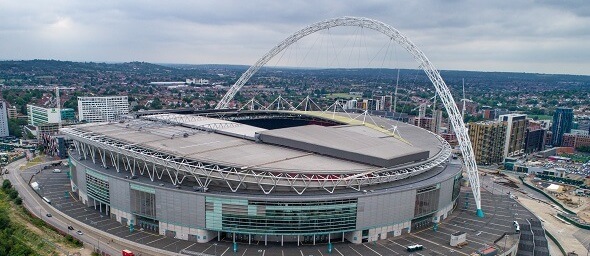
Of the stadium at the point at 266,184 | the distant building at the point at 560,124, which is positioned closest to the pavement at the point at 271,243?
the stadium at the point at 266,184

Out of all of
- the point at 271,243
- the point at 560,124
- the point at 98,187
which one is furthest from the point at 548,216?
the point at 560,124

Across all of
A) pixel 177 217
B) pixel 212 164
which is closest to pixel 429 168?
pixel 212 164

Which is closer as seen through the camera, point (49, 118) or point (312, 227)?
point (312, 227)

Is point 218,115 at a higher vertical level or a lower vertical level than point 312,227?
higher

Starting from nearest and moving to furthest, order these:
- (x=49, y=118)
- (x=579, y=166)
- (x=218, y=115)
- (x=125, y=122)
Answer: (x=125, y=122) < (x=218, y=115) < (x=579, y=166) < (x=49, y=118)

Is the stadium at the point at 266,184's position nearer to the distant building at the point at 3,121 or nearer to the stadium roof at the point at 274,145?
the stadium roof at the point at 274,145

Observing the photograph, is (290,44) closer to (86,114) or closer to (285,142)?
(285,142)

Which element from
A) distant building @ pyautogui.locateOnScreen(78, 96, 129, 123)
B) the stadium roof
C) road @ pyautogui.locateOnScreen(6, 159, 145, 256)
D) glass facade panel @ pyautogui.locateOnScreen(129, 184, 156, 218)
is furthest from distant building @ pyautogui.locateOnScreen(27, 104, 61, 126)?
glass facade panel @ pyautogui.locateOnScreen(129, 184, 156, 218)
